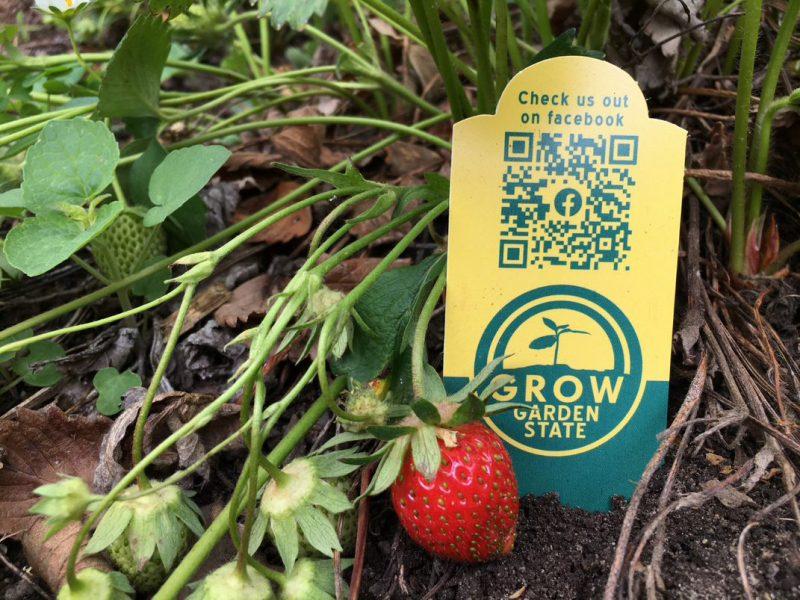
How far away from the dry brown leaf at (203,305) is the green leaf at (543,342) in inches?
20.2

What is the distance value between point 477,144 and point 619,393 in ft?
1.05

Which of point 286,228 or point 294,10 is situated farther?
point 286,228

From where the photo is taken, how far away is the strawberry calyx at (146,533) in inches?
29.6

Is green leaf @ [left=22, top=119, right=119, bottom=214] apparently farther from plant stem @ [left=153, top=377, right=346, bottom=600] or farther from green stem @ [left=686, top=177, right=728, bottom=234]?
green stem @ [left=686, top=177, right=728, bottom=234]

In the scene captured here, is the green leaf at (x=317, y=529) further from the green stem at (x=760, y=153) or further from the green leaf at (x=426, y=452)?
the green stem at (x=760, y=153)

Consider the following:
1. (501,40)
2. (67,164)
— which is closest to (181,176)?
(67,164)

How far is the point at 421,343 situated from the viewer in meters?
0.82

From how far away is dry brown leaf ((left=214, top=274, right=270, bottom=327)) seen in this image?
1.10m

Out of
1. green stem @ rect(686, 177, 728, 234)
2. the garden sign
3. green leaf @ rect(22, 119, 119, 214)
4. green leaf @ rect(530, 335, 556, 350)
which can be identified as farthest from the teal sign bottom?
green leaf @ rect(22, 119, 119, 214)

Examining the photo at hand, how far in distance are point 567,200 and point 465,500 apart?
344 mm

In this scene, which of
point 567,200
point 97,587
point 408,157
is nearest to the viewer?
point 97,587

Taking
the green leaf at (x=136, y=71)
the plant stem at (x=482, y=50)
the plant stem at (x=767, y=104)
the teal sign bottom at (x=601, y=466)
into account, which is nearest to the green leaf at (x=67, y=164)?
the green leaf at (x=136, y=71)

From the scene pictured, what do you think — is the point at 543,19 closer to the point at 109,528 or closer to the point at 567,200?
the point at 567,200

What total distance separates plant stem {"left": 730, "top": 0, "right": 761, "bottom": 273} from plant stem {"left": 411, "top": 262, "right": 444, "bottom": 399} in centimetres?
39
